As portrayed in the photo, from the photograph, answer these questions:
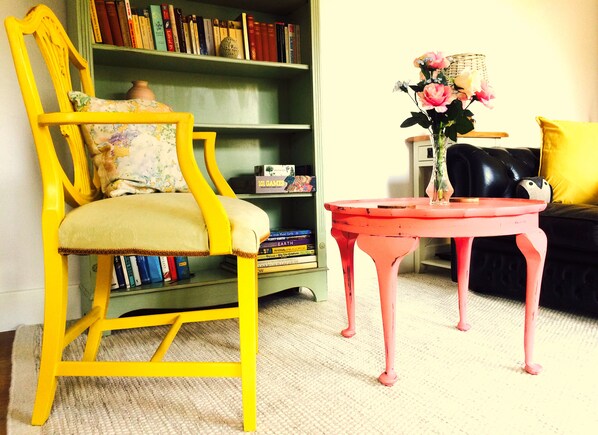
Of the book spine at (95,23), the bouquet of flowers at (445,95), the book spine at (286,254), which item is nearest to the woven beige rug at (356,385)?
the book spine at (286,254)

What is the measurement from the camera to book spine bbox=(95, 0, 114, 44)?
73.4 inches

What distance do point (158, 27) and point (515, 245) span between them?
1883mm

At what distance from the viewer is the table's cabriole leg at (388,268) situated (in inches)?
50.0

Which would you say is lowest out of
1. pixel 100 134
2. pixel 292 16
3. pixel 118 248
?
pixel 118 248

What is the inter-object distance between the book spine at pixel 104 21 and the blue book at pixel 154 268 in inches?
36.7

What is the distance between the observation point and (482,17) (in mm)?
3225

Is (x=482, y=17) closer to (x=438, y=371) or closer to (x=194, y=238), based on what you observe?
(x=438, y=371)

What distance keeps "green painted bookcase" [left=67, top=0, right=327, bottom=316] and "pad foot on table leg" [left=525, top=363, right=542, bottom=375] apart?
3.50 ft

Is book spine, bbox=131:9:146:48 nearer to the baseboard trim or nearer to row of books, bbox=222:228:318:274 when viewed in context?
row of books, bbox=222:228:318:274

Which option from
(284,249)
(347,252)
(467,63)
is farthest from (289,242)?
(467,63)

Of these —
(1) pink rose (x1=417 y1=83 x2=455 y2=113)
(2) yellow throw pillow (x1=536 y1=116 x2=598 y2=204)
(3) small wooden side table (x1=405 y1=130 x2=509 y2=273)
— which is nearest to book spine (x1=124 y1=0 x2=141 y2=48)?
(1) pink rose (x1=417 y1=83 x2=455 y2=113)

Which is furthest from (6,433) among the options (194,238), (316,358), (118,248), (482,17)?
(482,17)

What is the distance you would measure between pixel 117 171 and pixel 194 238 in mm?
623

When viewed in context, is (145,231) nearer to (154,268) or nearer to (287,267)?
(154,268)
